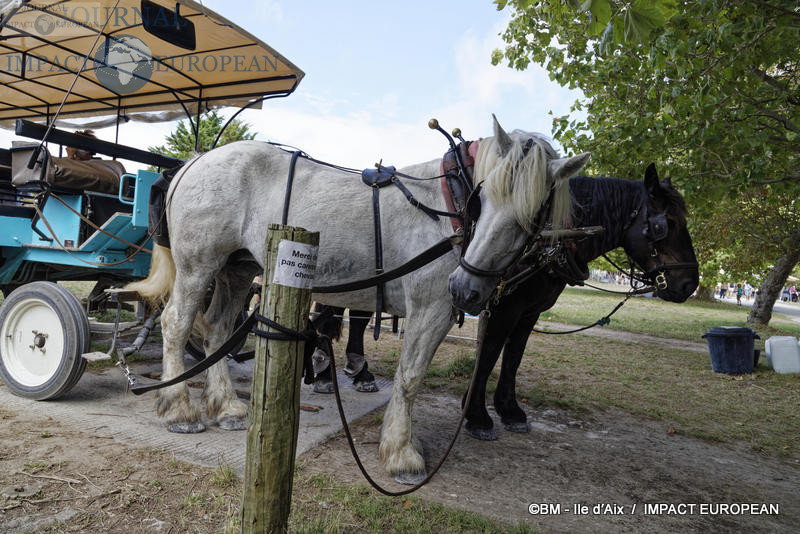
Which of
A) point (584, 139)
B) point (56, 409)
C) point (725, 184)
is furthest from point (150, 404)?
point (725, 184)

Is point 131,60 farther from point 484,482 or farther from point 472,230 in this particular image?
point 484,482

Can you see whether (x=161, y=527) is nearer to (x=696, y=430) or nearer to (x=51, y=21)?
(x=51, y=21)

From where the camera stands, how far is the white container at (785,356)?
7328 millimetres

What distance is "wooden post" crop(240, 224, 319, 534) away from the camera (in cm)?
194

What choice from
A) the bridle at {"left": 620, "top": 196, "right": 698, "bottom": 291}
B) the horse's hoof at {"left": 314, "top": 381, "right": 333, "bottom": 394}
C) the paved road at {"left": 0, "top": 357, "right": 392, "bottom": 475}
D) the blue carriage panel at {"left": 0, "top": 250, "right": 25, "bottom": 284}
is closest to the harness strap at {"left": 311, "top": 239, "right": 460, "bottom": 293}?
the paved road at {"left": 0, "top": 357, "right": 392, "bottom": 475}

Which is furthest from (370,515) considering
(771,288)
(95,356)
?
(771,288)

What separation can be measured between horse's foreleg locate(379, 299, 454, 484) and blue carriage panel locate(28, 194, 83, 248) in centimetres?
320

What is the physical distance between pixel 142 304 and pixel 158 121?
2924 millimetres

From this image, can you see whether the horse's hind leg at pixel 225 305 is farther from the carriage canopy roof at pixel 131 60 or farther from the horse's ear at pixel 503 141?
the horse's ear at pixel 503 141

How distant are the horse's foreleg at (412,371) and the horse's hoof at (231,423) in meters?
1.21

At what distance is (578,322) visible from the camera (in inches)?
500

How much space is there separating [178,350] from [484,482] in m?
2.41

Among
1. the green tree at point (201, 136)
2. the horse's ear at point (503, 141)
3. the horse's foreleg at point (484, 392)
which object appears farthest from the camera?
the green tree at point (201, 136)

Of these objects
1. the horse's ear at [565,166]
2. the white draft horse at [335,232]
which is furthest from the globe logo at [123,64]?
the horse's ear at [565,166]
